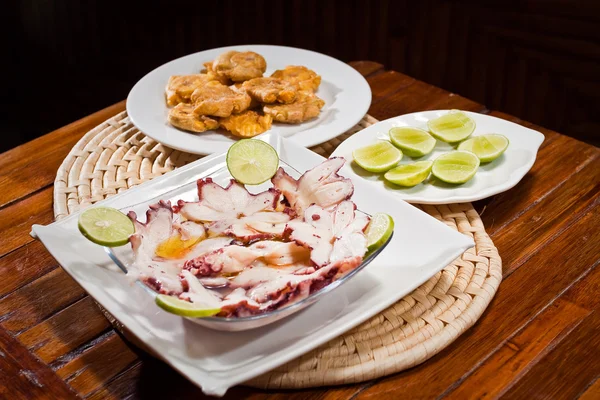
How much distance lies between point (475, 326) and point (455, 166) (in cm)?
48

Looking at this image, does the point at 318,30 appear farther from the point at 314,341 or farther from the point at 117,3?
the point at 314,341

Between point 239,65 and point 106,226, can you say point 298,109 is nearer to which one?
point 239,65

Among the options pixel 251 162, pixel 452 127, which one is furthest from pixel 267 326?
pixel 452 127

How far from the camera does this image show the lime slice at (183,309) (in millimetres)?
966

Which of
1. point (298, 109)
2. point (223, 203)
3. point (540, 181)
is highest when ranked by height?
point (223, 203)

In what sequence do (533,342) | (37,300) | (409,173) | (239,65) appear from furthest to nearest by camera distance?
(239,65), (409,173), (37,300), (533,342)

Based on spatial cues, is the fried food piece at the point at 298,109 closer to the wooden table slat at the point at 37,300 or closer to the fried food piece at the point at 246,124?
the fried food piece at the point at 246,124

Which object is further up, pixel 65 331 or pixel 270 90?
pixel 270 90

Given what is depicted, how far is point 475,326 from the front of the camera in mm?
1248

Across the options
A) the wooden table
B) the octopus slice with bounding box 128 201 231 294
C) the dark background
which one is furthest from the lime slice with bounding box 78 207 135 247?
the dark background

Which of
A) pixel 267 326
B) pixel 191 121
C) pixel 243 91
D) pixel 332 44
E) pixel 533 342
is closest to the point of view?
pixel 267 326

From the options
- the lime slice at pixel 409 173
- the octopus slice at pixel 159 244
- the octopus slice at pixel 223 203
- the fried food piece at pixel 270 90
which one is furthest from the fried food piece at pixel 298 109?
the octopus slice at pixel 159 244

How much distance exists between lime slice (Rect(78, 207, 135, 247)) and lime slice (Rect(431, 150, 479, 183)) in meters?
0.77

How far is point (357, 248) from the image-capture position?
109 centimetres
